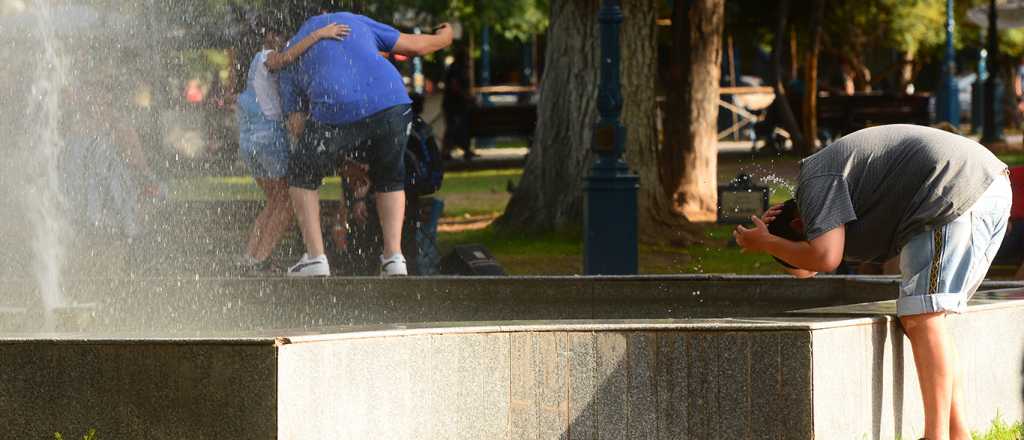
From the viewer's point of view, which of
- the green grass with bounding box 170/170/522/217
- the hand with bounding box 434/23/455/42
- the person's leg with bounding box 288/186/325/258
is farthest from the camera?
the green grass with bounding box 170/170/522/217

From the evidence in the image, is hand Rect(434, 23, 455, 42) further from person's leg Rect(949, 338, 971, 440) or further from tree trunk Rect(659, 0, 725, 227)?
tree trunk Rect(659, 0, 725, 227)

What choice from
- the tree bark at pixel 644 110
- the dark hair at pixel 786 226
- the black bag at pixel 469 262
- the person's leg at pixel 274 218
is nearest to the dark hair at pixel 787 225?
the dark hair at pixel 786 226

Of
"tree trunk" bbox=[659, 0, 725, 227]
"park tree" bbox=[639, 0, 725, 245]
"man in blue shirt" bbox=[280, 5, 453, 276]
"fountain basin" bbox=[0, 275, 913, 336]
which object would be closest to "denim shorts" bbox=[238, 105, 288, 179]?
"man in blue shirt" bbox=[280, 5, 453, 276]

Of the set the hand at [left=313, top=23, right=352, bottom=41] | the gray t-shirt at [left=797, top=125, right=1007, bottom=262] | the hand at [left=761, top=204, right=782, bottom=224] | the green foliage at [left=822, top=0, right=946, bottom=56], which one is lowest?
the green foliage at [left=822, top=0, right=946, bottom=56]

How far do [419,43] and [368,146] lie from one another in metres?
0.61

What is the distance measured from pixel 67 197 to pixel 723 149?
21.7 m

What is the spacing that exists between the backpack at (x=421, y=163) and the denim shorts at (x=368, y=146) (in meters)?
0.91

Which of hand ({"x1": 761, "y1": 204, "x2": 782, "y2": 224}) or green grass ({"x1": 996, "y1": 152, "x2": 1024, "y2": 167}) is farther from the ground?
hand ({"x1": 761, "y1": 204, "x2": 782, "y2": 224})

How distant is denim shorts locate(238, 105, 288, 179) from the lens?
9992 mm

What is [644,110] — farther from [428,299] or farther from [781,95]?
[781,95]

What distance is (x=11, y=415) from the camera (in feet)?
16.8

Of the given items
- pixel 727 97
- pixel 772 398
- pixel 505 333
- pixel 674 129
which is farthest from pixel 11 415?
pixel 727 97

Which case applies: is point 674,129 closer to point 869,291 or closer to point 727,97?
point 869,291

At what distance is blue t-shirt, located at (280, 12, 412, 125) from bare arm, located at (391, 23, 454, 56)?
1.8 inches
